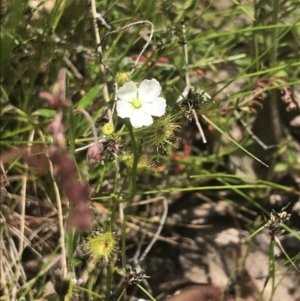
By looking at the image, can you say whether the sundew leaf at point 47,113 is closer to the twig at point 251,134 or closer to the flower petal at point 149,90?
the flower petal at point 149,90

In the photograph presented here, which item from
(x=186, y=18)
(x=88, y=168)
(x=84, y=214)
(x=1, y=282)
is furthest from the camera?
(x=186, y=18)

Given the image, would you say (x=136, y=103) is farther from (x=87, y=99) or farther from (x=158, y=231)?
(x=158, y=231)

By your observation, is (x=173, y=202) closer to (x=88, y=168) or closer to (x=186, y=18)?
(x=88, y=168)

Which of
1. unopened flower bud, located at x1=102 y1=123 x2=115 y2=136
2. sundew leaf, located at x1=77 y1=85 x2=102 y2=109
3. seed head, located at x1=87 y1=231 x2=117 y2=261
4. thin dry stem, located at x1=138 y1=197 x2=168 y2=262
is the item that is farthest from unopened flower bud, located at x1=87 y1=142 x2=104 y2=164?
thin dry stem, located at x1=138 y1=197 x2=168 y2=262

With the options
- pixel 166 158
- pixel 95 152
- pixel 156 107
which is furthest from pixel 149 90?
pixel 166 158

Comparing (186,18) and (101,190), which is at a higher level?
(186,18)

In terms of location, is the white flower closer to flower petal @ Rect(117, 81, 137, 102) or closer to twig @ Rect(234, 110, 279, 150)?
flower petal @ Rect(117, 81, 137, 102)

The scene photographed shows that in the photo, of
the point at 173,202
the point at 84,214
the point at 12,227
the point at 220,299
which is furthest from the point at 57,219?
the point at 84,214
